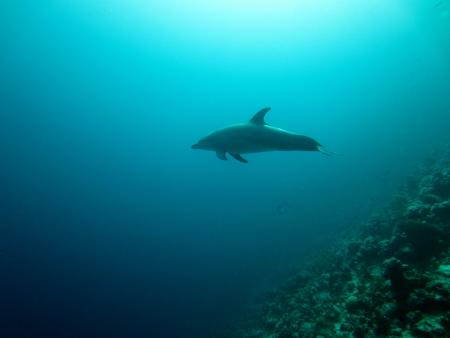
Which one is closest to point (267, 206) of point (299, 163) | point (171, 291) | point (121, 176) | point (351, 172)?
point (351, 172)

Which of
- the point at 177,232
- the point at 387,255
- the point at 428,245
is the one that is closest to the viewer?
the point at 428,245

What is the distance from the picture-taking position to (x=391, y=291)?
4.54 metres

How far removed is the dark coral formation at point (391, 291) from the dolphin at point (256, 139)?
98.5 inches

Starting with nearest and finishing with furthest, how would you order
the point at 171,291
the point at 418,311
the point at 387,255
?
the point at 418,311 < the point at 387,255 < the point at 171,291

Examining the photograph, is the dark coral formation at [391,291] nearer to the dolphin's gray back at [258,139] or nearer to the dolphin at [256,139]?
the dolphin at [256,139]

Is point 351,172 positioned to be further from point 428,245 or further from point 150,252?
point 428,245

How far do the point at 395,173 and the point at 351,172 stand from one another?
19.1m

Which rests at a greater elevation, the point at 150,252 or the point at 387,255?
the point at 387,255

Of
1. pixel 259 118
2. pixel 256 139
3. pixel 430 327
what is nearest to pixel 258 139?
pixel 256 139

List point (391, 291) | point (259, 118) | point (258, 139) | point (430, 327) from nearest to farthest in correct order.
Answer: point (430, 327) → point (391, 291) → point (258, 139) → point (259, 118)

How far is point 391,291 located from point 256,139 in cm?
373

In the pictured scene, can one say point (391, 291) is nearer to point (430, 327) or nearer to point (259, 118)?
point (430, 327)

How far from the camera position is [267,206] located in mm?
56656

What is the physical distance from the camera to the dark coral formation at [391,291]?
3818 millimetres
